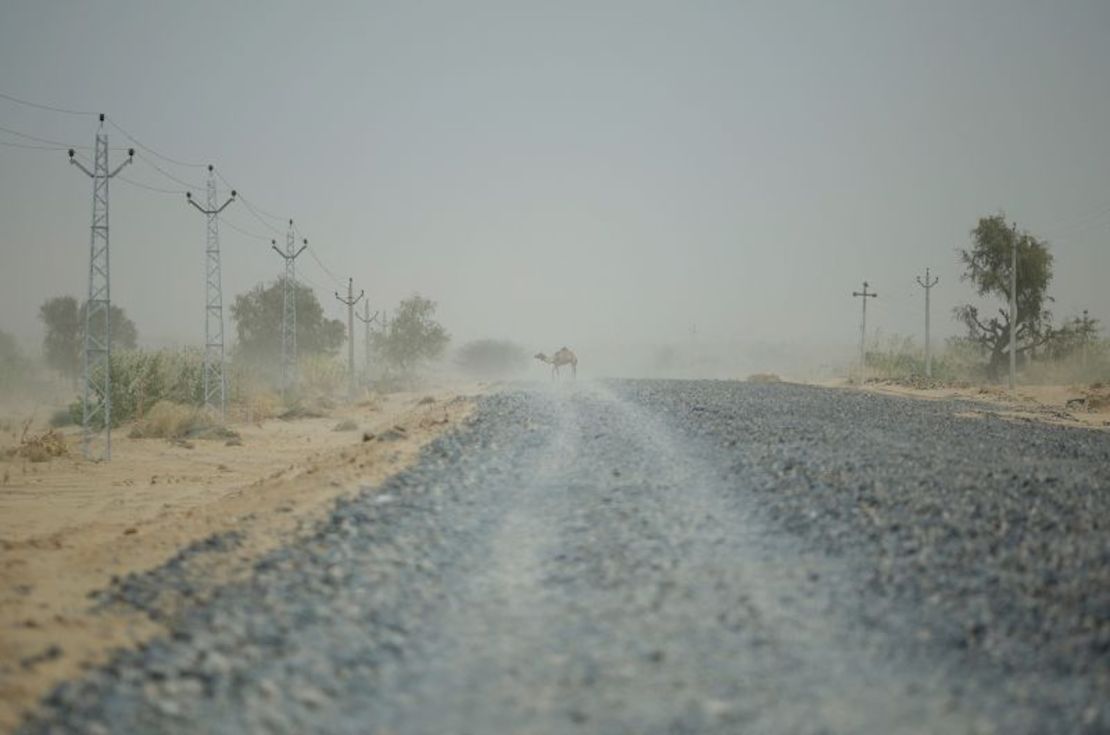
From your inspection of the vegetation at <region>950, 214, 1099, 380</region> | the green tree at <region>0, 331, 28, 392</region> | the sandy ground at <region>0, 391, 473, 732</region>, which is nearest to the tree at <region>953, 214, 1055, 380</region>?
the vegetation at <region>950, 214, 1099, 380</region>

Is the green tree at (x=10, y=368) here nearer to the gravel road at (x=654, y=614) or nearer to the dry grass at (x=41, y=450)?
the dry grass at (x=41, y=450)

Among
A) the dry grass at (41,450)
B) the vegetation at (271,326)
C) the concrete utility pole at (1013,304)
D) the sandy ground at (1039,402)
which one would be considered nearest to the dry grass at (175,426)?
the dry grass at (41,450)

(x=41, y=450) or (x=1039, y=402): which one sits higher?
(x=1039, y=402)

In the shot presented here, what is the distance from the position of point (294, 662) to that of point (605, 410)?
53.9ft

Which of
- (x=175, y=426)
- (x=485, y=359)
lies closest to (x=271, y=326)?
(x=485, y=359)

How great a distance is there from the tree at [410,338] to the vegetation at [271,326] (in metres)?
6.24

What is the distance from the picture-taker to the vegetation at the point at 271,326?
80.0 m

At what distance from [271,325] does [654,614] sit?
266ft

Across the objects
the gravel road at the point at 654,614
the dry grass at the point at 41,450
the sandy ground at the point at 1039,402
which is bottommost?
the dry grass at the point at 41,450

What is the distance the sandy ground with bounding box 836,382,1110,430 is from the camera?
2319cm

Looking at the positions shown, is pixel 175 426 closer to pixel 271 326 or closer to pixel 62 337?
pixel 271 326

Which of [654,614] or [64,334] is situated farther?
[64,334]

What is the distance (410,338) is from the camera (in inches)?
3246

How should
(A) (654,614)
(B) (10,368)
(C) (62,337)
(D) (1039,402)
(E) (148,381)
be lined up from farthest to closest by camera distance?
(C) (62,337), (B) (10,368), (E) (148,381), (D) (1039,402), (A) (654,614)
